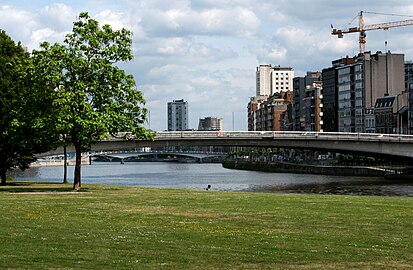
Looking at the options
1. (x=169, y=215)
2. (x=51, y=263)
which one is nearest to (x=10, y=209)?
(x=169, y=215)

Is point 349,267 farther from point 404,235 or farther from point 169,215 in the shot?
point 169,215

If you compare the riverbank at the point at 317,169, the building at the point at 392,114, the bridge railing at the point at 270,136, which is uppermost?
the building at the point at 392,114

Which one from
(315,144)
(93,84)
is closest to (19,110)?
(93,84)

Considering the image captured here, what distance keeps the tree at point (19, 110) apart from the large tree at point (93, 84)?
172 cm

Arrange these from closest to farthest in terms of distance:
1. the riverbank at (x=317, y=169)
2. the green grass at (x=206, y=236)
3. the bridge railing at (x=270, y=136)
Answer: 1. the green grass at (x=206, y=236)
2. the bridge railing at (x=270, y=136)
3. the riverbank at (x=317, y=169)

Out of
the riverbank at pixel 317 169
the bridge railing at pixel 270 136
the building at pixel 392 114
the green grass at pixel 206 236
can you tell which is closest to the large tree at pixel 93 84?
the green grass at pixel 206 236

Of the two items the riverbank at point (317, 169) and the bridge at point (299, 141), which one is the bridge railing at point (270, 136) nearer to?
the bridge at point (299, 141)

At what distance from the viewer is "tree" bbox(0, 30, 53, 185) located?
57.8m

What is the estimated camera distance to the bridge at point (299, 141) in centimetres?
10462

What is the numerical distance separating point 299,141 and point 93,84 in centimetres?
5766

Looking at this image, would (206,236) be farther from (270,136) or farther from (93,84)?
(270,136)

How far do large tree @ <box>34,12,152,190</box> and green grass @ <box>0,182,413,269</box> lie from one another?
1734cm

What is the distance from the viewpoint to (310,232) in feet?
88.5

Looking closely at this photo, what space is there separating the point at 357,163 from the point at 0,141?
99.5 metres
